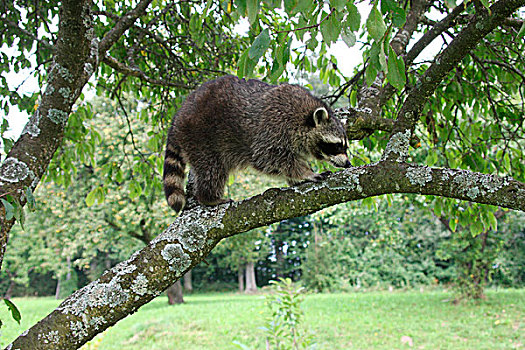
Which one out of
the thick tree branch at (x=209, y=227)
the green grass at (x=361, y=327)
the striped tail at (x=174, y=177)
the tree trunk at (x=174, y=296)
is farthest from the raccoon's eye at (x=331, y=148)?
the tree trunk at (x=174, y=296)

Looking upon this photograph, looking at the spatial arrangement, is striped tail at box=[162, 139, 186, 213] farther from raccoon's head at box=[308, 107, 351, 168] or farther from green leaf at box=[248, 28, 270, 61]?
green leaf at box=[248, 28, 270, 61]

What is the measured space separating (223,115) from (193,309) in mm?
12425

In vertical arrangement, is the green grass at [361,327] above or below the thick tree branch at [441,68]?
below

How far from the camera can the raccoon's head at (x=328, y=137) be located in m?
3.10

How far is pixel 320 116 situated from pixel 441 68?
95 cm

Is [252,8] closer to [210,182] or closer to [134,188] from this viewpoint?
[210,182]

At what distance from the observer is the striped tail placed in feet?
9.53

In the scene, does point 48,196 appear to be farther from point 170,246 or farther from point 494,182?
point 494,182

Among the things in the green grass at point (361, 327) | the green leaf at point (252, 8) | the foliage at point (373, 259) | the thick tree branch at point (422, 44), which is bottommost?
the green grass at point (361, 327)

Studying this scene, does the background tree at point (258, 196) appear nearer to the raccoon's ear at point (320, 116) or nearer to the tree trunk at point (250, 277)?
the raccoon's ear at point (320, 116)

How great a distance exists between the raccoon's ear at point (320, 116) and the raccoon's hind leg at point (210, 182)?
0.80m

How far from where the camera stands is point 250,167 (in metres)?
3.48

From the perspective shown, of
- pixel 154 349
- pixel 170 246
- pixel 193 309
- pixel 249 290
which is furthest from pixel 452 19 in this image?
pixel 249 290

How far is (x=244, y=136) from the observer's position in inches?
126
